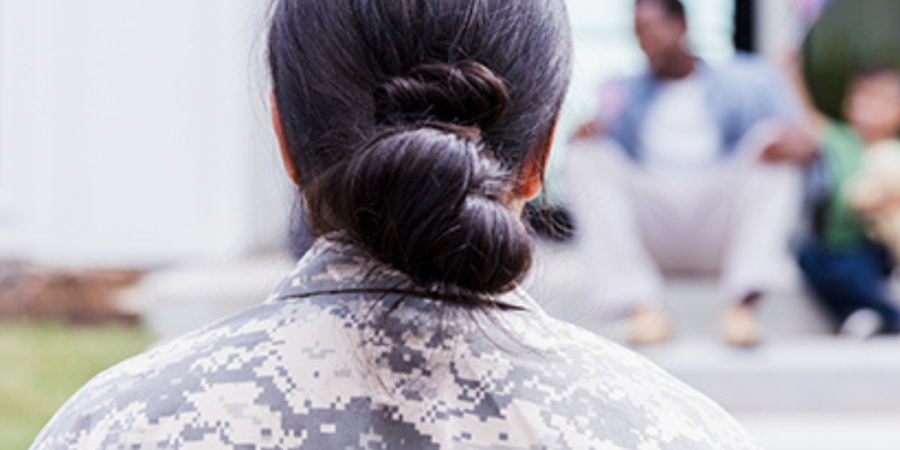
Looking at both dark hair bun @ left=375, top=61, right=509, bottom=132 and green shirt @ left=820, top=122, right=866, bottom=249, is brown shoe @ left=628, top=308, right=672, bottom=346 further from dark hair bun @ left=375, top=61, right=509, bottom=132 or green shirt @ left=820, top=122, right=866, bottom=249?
dark hair bun @ left=375, top=61, right=509, bottom=132

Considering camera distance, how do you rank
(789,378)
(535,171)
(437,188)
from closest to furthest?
(437,188)
(535,171)
(789,378)

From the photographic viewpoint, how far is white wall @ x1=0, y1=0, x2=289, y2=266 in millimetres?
6188

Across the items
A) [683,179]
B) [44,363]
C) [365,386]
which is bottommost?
Answer: [44,363]

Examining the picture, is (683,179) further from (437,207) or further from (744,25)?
(437,207)

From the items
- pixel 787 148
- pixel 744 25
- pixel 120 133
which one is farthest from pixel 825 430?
pixel 120 133

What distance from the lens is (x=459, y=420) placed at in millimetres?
977

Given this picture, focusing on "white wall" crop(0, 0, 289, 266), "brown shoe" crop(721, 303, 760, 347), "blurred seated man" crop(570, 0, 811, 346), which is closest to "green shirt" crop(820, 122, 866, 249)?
"blurred seated man" crop(570, 0, 811, 346)

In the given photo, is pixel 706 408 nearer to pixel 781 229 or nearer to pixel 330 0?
pixel 330 0

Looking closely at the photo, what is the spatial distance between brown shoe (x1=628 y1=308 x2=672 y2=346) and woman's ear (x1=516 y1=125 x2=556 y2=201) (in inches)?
104

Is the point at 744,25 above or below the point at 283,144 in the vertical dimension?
below

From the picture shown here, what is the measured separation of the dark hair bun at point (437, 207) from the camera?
3.04 ft

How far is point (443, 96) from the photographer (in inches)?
38.5

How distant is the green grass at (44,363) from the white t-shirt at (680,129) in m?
2.24

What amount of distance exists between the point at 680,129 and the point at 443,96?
322cm
